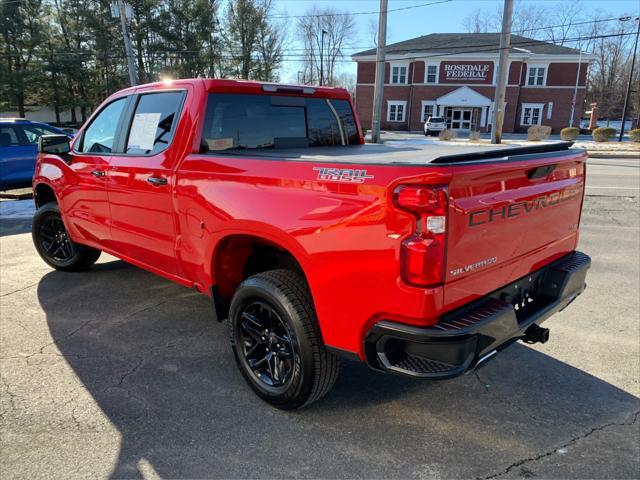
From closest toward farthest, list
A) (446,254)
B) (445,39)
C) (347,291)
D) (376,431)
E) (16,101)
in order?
(446,254) < (347,291) < (376,431) < (16,101) < (445,39)

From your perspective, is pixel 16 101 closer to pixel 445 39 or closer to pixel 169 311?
pixel 445 39

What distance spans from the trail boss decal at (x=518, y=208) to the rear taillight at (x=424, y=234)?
22 cm

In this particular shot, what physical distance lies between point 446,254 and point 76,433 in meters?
2.27

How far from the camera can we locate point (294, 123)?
3.99m

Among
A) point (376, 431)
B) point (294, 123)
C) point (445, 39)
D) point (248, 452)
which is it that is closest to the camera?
point (248, 452)

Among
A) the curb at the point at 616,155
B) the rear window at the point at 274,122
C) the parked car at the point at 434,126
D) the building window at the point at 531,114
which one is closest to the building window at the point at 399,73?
the parked car at the point at 434,126

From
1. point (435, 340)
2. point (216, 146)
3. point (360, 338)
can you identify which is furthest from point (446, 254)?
point (216, 146)

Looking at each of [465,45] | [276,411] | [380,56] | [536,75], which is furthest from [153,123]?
[536,75]

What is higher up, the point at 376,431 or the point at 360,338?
the point at 360,338

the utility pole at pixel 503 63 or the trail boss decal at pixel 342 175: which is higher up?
the utility pole at pixel 503 63

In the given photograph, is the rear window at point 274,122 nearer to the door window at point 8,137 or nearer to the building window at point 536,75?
the door window at point 8,137

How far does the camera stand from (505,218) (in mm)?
2414

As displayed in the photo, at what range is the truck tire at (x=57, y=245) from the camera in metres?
5.32

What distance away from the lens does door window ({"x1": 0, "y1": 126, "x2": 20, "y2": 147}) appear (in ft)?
33.5
